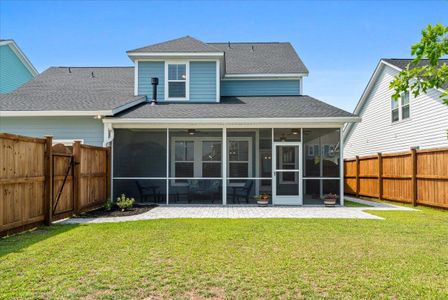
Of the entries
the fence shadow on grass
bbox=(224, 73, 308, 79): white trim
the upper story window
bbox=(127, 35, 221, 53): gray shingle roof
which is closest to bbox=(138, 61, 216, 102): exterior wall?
bbox=(127, 35, 221, 53): gray shingle roof

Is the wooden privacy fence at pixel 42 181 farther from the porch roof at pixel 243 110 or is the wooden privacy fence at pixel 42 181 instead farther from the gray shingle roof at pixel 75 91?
the gray shingle roof at pixel 75 91

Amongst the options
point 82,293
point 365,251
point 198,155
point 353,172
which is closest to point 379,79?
point 353,172

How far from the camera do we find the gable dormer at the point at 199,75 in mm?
14695

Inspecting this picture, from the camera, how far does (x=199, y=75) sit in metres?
14.8

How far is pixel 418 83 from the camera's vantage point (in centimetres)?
324

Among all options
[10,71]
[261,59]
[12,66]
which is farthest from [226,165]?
[12,66]

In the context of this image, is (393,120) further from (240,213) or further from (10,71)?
(10,71)

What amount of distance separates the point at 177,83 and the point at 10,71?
12.7 meters

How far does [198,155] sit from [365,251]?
786cm

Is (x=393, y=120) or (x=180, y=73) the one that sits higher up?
(x=180, y=73)

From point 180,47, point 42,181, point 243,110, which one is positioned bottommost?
point 42,181

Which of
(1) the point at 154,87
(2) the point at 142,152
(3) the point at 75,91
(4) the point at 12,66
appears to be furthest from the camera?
(4) the point at 12,66

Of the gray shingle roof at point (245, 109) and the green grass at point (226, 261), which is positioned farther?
the gray shingle roof at point (245, 109)

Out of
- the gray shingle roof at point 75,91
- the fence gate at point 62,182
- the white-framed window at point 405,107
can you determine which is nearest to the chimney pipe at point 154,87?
the gray shingle roof at point 75,91
